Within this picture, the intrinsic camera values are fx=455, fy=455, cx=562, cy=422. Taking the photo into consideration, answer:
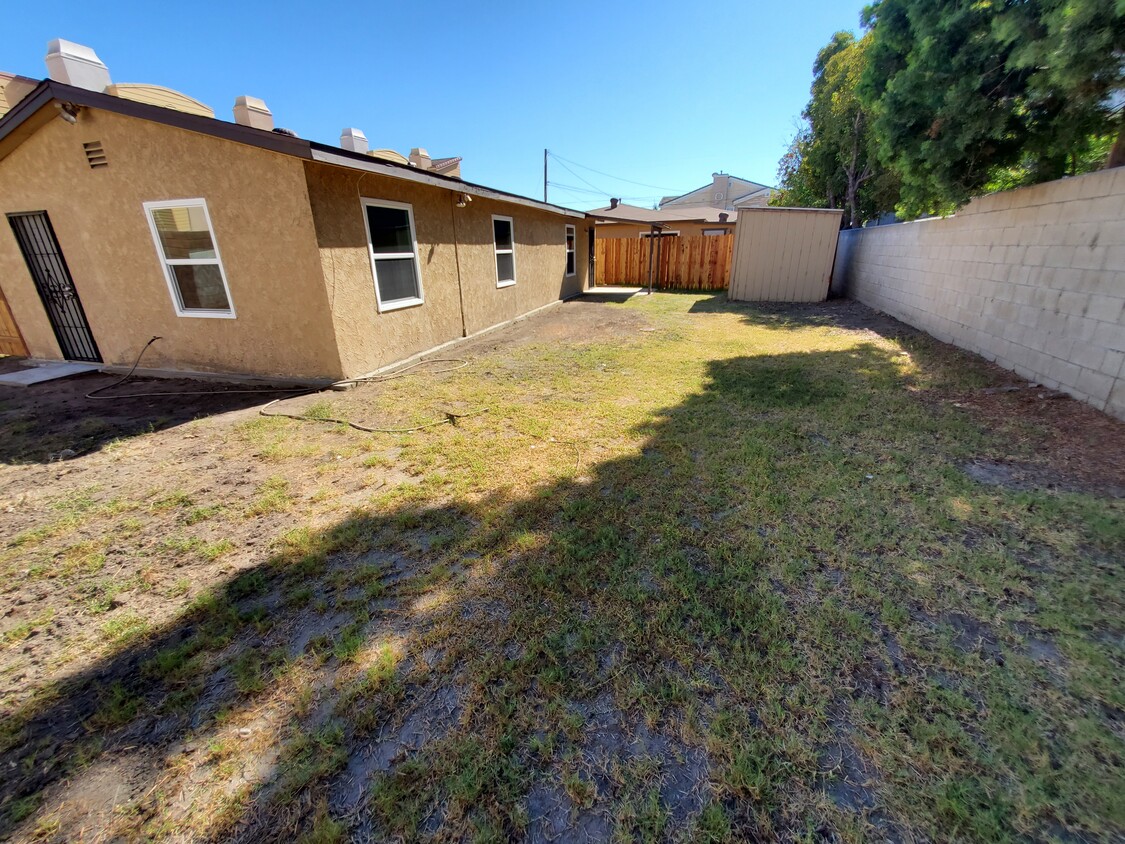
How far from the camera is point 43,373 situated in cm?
678

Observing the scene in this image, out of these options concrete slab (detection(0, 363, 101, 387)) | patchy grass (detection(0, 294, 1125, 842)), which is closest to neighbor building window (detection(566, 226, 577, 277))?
concrete slab (detection(0, 363, 101, 387))

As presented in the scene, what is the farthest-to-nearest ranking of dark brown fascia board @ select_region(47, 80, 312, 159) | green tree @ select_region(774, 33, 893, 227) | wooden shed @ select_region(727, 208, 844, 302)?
green tree @ select_region(774, 33, 893, 227) < wooden shed @ select_region(727, 208, 844, 302) < dark brown fascia board @ select_region(47, 80, 312, 159)

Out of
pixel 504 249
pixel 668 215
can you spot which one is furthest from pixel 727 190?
pixel 504 249

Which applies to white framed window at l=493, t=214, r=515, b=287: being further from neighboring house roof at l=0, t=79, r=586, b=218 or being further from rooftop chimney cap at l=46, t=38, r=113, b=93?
rooftop chimney cap at l=46, t=38, r=113, b=93

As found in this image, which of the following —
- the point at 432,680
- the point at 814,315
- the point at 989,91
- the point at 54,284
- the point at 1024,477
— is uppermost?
the point at 989,91

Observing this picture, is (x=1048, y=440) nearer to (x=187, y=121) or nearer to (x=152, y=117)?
(x=187, y=121)

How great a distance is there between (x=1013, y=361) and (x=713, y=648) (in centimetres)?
614

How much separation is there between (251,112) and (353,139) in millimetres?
2364

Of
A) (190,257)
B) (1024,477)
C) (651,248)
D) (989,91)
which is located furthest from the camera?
(651,248)

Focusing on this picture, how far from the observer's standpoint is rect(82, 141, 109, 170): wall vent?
225 inches

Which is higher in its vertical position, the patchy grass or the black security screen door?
the black security screen door

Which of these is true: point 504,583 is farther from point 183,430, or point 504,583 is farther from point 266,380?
point 266,380

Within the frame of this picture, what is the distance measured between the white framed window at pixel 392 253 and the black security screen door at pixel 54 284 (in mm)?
4642

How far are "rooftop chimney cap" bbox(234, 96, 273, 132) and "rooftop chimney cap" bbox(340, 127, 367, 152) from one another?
201cm
